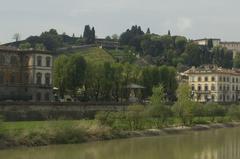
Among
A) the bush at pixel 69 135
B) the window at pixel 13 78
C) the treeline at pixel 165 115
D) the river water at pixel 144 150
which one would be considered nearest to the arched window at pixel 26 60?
the window at pixel 13 78

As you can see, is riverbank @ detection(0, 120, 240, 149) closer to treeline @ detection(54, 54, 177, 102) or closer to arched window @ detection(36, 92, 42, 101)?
arched window @ detection(36, 92, 42, 101)

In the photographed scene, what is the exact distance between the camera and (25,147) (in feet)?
157

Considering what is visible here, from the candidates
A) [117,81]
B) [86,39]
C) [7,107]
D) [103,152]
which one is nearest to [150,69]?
[117,81]

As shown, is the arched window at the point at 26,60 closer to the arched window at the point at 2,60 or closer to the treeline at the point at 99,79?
the arched window at the point at 2,60

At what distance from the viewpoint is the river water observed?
43875 mm

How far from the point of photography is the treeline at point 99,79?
82188 millimetres

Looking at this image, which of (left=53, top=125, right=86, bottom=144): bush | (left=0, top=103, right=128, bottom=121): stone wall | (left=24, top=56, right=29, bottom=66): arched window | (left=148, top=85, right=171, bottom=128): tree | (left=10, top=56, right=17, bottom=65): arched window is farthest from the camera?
(left=24, top=56, right=29, bottom=66): arched window

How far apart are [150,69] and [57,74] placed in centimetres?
2068

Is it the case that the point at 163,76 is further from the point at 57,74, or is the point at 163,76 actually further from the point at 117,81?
the point at 57,74

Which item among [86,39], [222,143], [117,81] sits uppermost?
[86,39]

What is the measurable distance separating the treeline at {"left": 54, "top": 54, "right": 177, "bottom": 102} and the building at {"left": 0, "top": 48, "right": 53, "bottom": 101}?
3.06m

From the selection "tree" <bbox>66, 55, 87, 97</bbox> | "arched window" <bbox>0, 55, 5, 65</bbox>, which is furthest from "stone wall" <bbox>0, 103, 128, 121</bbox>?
"arched window" <bbox>0, 55, 5, 65</bbox>

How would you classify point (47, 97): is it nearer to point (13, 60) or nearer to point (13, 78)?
point (13, 78)

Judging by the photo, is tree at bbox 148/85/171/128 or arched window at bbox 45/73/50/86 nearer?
tree at bbox 148/85/171/128
